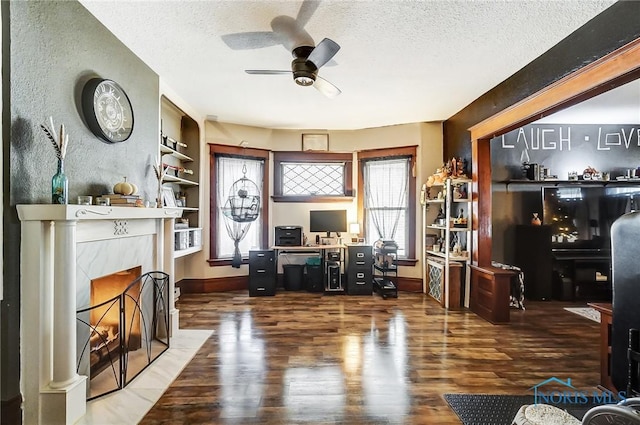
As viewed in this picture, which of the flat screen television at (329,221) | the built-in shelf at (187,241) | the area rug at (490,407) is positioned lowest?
the area rug at (490,407)

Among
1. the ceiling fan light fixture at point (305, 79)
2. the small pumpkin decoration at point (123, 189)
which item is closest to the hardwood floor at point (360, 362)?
the small pumpkin decoration at point (123, 189)

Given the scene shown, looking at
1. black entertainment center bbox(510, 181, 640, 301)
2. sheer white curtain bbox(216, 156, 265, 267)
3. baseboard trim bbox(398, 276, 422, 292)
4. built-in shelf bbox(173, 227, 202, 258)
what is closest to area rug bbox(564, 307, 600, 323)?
black entertainment center bbox(510, 181, 640, 301)

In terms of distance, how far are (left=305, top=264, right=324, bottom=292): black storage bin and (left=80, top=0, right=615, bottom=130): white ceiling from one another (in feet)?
8.33

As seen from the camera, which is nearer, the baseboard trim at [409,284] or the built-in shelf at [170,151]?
the built-in shelf at [170,151]

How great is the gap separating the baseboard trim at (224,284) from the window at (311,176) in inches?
61.7

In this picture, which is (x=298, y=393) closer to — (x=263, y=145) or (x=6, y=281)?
(x=6, y=281)

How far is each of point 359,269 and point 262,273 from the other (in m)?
1.54

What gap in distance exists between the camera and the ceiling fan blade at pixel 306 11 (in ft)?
7.07

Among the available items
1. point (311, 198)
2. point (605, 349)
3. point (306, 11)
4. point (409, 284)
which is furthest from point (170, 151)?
point (605, 349)

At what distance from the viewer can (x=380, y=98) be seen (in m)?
3.94

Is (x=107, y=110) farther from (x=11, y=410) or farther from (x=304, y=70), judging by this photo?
(x=11, y=410)

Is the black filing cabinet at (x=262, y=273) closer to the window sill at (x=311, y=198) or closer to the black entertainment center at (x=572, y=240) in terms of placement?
the window sill at (x=311, y=198)

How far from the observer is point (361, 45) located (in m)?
2.68

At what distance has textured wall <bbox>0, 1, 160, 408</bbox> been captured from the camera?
1729mm
